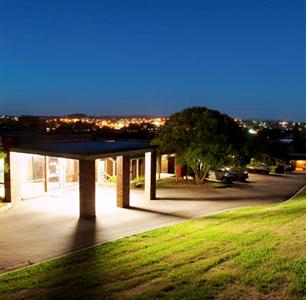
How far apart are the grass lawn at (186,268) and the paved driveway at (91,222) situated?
1419 millimetres

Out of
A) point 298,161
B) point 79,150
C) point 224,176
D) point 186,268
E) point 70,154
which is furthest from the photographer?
point 298,161

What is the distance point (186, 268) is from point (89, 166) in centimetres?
927

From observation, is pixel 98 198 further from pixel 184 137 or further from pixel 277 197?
pixel 277 197

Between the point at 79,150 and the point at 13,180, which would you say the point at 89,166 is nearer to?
the point at 79,150

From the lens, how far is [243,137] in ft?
90.5

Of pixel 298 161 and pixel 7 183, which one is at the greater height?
pixel 7 183

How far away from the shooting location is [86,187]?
1673 cm

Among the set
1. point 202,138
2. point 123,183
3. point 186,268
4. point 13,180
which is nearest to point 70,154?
point 123,183

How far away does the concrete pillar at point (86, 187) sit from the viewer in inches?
658

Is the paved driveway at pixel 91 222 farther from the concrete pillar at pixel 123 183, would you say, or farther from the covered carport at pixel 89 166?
the covered carport at pixel 89 166

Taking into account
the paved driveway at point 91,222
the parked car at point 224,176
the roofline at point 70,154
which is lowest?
the paved driveway at point 91,222

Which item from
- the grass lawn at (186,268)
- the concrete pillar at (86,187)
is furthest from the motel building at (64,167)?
the grass lawn at (186,268)

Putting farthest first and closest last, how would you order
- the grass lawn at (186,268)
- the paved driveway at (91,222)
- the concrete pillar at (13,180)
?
the concrete pillar at (13,180) < the paved driveway at (91,222) < the grass lawn at (186,268)

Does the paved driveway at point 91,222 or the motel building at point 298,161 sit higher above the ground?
the motel building at point 298,161
